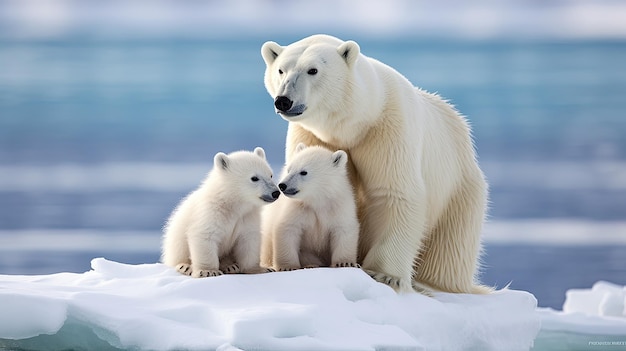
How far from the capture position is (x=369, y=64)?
643 centimetres

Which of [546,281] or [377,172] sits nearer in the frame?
[377,172]

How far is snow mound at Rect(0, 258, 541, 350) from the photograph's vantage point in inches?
199

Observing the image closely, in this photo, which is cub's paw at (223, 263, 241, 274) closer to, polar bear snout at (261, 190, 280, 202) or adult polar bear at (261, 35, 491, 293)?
polar bear snout at (261, 190, 280, 202)

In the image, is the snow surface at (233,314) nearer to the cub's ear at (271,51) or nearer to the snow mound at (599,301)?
the cub's ear at (271,51)

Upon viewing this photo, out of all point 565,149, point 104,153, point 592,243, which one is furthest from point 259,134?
point 592,243

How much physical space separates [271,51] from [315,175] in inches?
33.9

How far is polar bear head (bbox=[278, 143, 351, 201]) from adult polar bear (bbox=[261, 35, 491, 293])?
191 mm

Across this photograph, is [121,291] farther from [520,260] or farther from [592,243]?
[592,243]

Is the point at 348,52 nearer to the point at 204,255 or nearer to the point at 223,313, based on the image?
the point at 204,255

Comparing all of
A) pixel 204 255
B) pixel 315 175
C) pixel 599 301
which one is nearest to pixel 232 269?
pixel 204 255

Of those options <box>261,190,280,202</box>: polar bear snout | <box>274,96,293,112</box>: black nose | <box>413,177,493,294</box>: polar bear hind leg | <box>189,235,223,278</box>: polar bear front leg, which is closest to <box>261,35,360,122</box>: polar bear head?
<box>274,96,293,112</box>: black nose

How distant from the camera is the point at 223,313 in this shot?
518cm

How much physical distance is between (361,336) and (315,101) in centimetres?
153

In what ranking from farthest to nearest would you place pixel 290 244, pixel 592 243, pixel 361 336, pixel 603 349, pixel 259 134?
pixel 259 134, pixel 592 243, pixel 603 349, pixel 290 244, pixel 361 336
